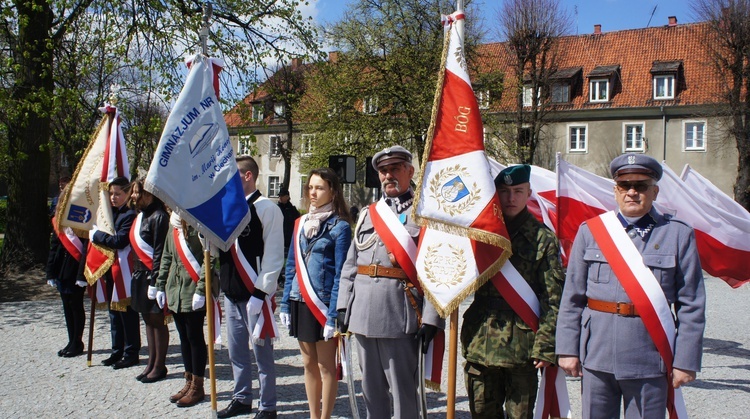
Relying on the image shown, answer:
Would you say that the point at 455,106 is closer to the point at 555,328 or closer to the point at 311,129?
the point at 555,328

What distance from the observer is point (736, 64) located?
90.1 feet

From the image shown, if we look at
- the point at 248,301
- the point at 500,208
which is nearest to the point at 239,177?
the point at 248,301

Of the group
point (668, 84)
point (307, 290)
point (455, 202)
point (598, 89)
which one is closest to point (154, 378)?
point (307, 290)

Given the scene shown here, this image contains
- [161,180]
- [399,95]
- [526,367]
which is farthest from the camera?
[399,95]

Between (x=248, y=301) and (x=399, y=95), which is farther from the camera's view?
(x=399, y=95)

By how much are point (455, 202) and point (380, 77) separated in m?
21.2

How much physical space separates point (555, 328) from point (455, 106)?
1318mm

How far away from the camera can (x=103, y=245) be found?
6.45 metres

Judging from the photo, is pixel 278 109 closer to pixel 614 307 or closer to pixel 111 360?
pixel 111 360

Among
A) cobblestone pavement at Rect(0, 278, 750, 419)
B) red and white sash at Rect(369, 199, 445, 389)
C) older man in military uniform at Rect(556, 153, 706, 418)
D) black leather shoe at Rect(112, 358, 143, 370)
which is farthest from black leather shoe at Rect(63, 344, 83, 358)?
older man in military uniform at Rect(556, 153, 706, 418)

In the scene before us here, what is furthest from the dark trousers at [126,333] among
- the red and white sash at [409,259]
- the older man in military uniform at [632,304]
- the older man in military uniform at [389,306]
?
the older man in military uniform at [632,304]

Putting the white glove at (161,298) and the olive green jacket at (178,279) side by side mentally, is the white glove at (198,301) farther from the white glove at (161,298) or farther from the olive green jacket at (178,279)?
the white glove at (161,298)

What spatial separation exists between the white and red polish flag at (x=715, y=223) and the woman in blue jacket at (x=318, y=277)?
10.4 feet

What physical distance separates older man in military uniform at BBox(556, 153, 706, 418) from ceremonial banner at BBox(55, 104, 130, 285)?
487 cm
